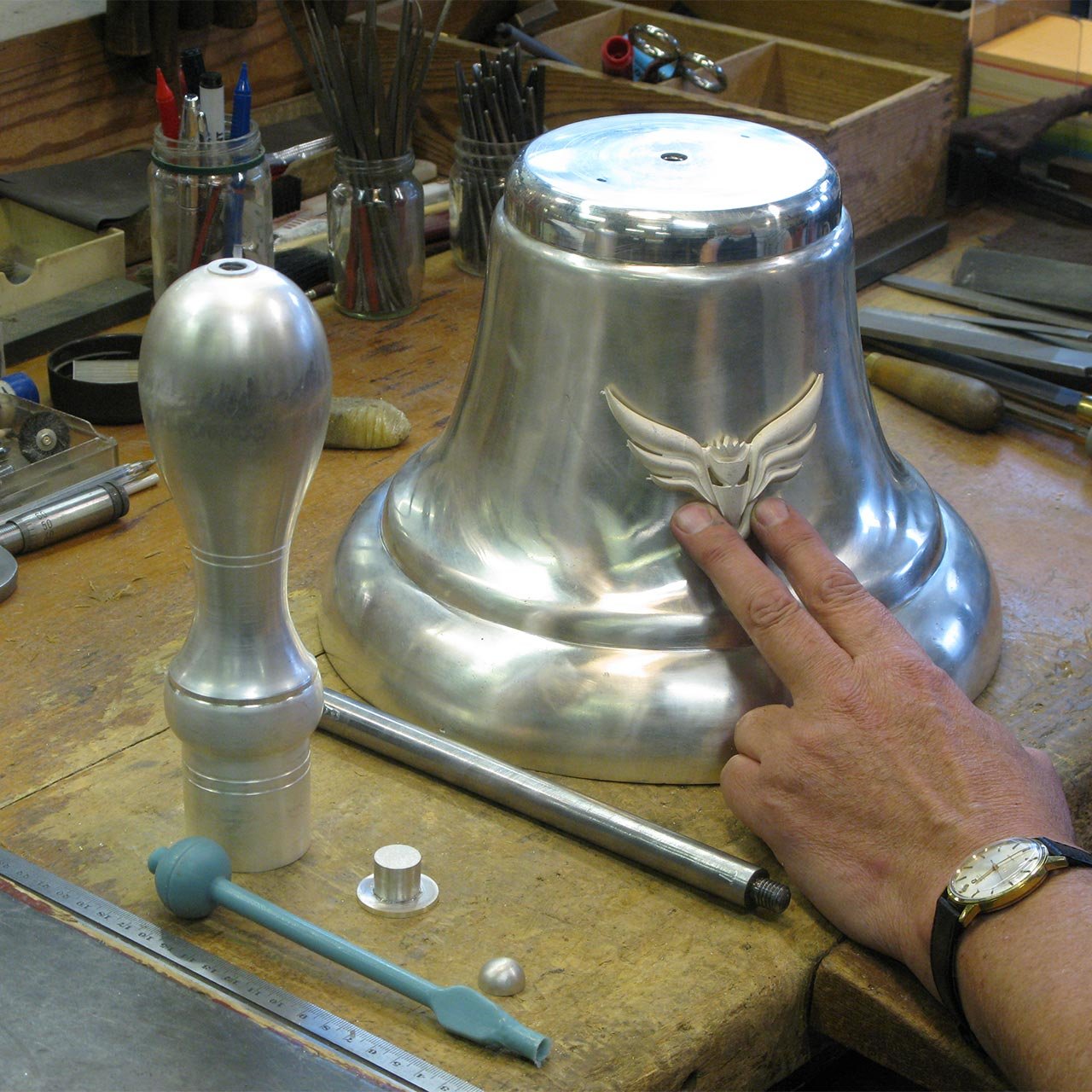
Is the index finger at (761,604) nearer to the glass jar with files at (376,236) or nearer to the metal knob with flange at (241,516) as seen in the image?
the metal knob with flange at (241,516)

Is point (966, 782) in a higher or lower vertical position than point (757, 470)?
lower

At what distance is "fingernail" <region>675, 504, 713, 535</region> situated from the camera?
812mm

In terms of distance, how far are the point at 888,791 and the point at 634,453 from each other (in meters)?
0.23

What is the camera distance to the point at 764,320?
81cm

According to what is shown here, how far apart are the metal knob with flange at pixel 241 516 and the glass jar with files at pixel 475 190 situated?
79 centimetres

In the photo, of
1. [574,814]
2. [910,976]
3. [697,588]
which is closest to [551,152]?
[697,588]

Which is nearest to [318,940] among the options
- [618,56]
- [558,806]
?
[558,806]

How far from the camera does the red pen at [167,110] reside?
120cm

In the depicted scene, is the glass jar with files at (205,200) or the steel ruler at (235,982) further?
the glass jar with files at (205,200)

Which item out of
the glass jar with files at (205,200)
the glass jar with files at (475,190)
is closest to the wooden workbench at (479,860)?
the glass jar with files at (205,200)

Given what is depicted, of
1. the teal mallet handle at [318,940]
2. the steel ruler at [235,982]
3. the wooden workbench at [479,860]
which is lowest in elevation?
the wooden workbench at [479,860]

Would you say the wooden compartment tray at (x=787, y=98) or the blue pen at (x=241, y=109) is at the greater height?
the blue pen at (x=241, y=109)

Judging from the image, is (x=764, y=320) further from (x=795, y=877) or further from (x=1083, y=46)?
(x=1083, y=46)

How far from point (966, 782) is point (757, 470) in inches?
8.1
